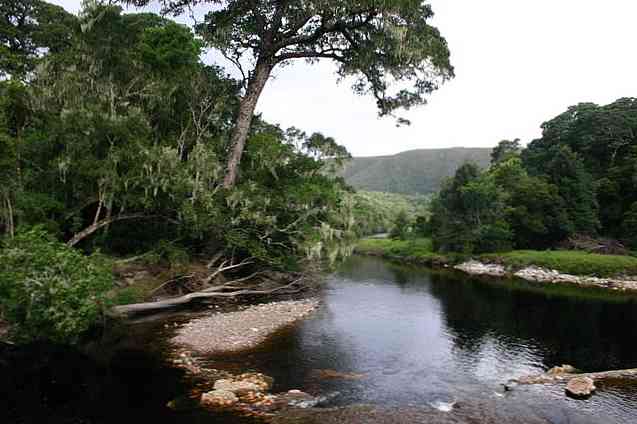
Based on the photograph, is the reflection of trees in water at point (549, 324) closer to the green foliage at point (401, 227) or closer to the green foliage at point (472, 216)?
the green foliage at point (472, 216)

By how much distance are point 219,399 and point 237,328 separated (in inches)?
317

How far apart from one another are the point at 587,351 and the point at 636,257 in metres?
36.7

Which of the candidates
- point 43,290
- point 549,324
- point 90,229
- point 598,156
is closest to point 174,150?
point 90,229

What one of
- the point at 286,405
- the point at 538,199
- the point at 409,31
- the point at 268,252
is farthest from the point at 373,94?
the point at 538,199

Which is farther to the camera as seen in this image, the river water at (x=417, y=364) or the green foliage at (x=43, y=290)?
the green foliage at (x=43, y=290)

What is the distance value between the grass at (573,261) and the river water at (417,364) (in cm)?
1527

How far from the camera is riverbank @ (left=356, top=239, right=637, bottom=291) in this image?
42.3 metres

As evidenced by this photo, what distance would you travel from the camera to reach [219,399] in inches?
471

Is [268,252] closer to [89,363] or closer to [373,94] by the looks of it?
[373,94]

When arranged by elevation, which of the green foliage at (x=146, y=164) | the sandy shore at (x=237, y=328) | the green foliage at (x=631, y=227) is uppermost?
the green foliage at (x=146, y=164)

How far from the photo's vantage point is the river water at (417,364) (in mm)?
11766

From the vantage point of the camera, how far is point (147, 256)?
23.2 meters

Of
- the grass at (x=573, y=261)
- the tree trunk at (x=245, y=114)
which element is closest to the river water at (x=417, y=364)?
the tree trunk at (x=245, y=114)

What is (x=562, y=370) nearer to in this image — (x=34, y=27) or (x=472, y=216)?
(x=472, y=216)
